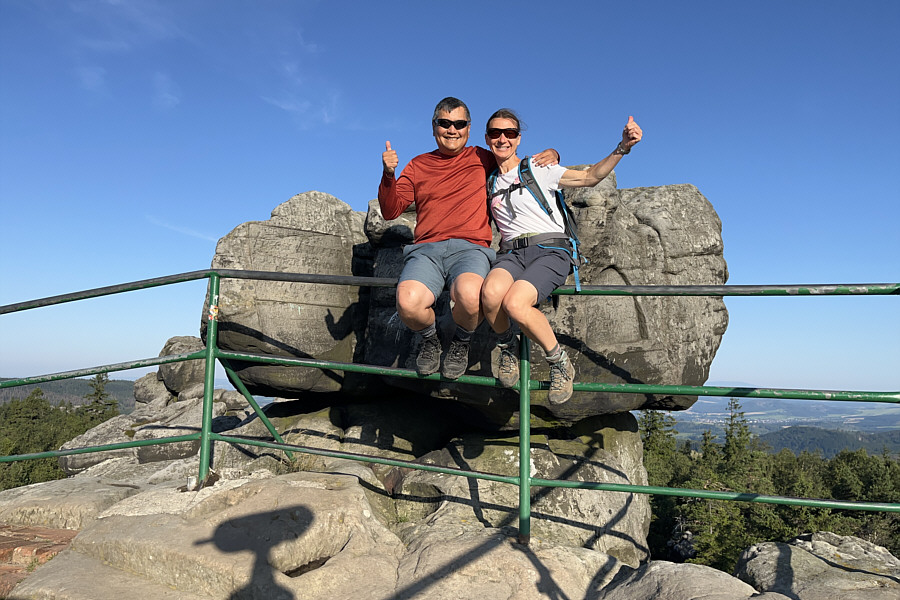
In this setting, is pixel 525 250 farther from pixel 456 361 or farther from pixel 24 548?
pixel 24 548

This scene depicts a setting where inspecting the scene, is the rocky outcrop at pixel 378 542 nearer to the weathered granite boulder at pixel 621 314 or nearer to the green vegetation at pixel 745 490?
the weathered granite boulder at pixel 621 314

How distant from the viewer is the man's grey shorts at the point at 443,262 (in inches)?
155

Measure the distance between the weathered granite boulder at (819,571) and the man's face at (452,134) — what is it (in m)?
3.57

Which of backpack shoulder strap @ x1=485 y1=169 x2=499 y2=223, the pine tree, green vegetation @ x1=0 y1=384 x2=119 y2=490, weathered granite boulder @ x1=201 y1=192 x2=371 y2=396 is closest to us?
backpack shoulder strap @ x1=485 y1=169 x2=499 y2=223

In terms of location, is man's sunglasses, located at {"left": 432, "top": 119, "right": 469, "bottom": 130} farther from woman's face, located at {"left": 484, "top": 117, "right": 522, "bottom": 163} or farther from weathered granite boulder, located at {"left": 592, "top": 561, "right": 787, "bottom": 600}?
weathered granite boulder, located at {"left": 592, "top": 561, "right": 787, "bottom": 600}

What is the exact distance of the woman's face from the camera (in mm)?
4273

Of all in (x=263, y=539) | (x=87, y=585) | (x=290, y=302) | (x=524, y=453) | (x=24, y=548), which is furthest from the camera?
(x=290, y=302)

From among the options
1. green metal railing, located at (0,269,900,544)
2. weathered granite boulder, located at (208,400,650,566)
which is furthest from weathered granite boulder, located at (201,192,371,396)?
green metal railing, located at (0,269,900,544)

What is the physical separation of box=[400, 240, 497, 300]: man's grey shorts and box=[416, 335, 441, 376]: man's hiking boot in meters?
0.33

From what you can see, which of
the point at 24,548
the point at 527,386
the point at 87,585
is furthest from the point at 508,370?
the point at 24,548

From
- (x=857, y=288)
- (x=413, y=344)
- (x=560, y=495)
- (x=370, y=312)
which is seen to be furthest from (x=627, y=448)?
(x=857, y=288)

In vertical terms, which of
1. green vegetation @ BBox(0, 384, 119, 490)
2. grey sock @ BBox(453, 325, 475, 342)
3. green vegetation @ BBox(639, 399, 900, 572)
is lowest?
green vegetation @ BBox(639, 399, 900, 572)

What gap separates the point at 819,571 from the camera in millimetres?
3461

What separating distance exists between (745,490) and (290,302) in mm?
27986
